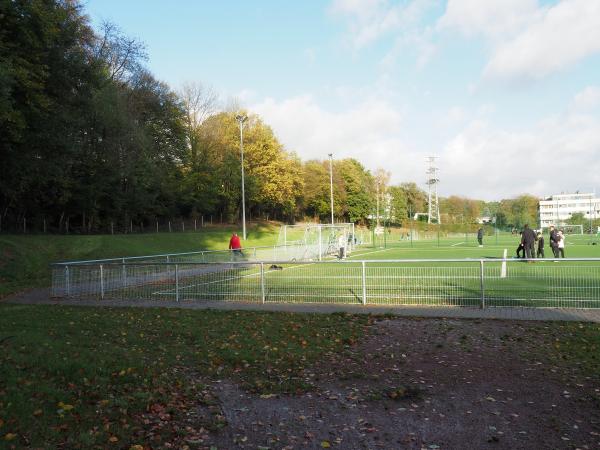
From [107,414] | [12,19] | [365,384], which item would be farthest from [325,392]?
[12,19]

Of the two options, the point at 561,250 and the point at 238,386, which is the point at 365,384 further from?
the point at 561,250

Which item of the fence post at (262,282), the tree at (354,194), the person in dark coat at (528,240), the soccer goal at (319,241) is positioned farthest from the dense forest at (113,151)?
the person in dark coat at (528,240)

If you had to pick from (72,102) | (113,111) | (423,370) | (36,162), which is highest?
(113,111)

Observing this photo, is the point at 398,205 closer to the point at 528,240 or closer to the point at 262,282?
the point at 528,240

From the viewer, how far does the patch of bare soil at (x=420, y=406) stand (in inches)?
181

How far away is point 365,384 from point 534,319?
17.1 ft

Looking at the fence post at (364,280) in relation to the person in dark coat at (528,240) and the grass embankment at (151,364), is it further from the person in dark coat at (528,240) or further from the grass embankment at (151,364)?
the person in dark coat at (528,240)

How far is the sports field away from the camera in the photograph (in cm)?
1130

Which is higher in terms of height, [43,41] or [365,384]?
[43,41]

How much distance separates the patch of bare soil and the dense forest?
14.2 m

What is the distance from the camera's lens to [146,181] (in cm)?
4288

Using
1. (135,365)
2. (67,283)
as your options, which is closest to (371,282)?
(135,365)

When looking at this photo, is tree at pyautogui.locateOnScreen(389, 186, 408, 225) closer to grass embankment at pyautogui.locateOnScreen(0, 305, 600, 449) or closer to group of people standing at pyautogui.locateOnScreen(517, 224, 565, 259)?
group of people standing at pyautogui.locateOnScreen(517, 224, 565, 259)

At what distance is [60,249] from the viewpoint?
1018 inches
